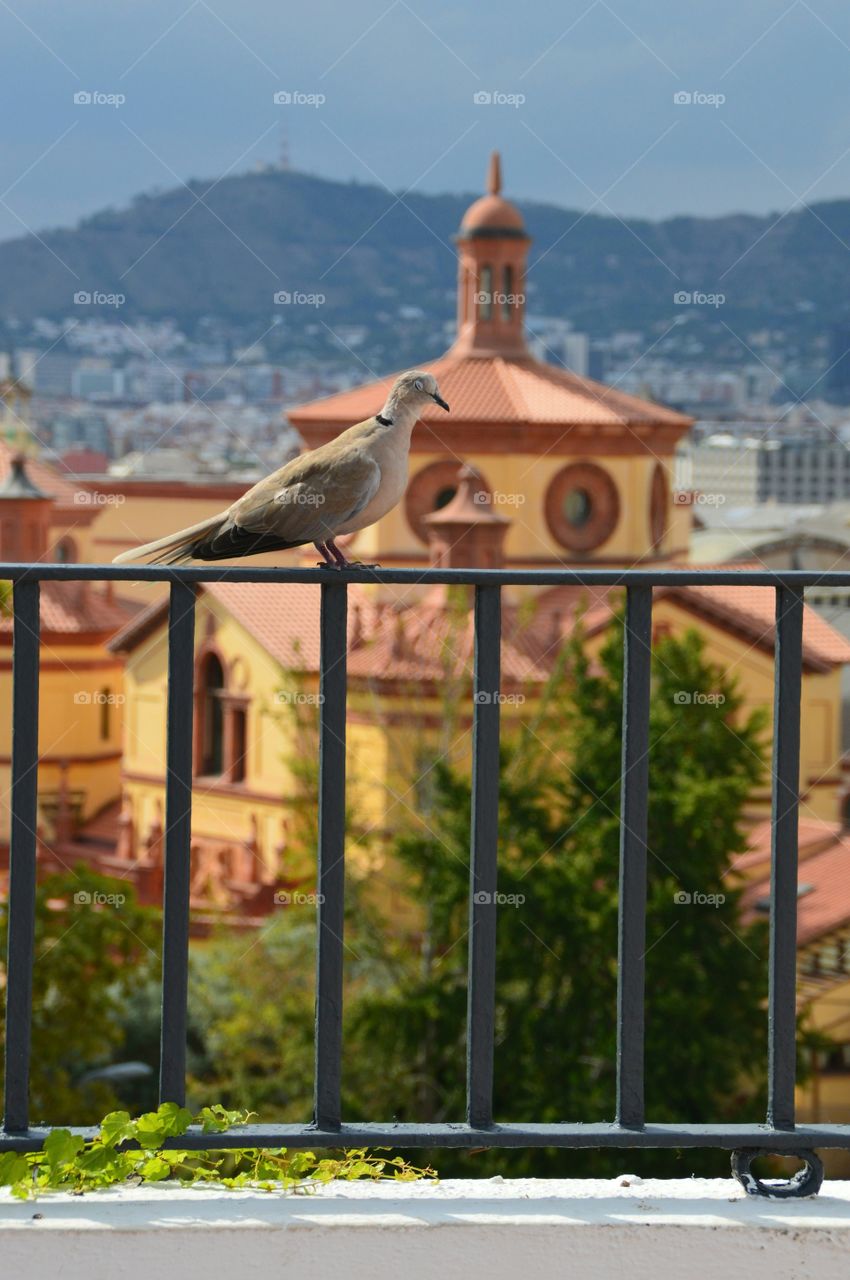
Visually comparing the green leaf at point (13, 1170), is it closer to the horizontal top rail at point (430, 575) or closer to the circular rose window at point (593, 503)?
the horizontal top rail at point (430, 575)

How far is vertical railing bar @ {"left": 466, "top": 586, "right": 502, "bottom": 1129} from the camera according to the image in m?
Answer: 2.64

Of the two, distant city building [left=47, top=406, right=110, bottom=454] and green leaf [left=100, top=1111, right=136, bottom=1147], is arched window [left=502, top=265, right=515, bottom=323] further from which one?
green leaf [left=100, top=1111, right=136, bottom=1147]

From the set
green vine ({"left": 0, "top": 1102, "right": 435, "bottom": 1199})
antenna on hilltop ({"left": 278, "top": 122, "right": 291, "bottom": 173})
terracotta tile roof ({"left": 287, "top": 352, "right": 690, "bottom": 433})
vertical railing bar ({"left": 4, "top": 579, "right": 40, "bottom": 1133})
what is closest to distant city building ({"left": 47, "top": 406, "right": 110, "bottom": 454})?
antenna on hilltop ({"left": 278, "top": 122, "right": 291, "bottom": 173})

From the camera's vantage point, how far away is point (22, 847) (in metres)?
2.63

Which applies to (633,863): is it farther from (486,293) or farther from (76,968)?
(486,293)

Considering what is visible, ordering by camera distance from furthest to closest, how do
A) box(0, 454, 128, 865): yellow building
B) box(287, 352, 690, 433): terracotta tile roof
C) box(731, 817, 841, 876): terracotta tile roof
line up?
box(287, 352, 690, 433): terracotta tile roof → box(0, 454, 128, 865): yellow building → box(731, 817, 841, 876): terracotta tile roof

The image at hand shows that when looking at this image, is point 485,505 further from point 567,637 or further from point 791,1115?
point 791,1115

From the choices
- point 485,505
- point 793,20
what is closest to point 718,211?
point 793,20

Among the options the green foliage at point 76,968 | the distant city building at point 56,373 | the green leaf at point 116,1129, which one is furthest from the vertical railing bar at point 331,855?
the distant city building at point 56,373

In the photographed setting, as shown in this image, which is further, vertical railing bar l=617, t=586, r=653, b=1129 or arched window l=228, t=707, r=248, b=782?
arched window l=228, t=707, r=248, b=782

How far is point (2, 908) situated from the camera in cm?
1730

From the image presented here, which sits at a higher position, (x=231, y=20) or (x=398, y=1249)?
(x=231, y=20)

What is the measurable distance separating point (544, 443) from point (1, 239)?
45.2 m

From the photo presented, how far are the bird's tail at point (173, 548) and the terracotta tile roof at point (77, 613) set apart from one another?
45.4 m
